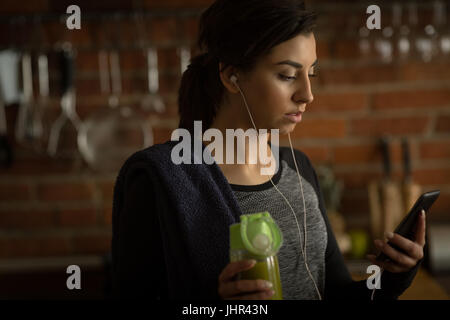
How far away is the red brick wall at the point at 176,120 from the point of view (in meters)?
1.50

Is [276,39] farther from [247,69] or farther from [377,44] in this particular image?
[377,44]

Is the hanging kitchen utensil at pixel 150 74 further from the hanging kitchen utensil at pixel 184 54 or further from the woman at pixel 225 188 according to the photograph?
the woman at pixel 225 188

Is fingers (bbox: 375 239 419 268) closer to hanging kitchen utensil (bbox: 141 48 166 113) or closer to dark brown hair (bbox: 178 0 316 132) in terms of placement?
dark brown hair (bbox: 178 0 316 132)

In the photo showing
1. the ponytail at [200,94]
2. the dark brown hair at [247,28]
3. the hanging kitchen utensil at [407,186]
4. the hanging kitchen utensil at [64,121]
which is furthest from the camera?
the hanging kitchen utensil at [64,121]

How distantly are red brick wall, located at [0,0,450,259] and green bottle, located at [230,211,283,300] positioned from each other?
100 cm

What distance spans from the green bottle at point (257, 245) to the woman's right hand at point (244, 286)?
13 millimetres

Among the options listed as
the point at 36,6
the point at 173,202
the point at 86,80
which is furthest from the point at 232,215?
the point at 36,6

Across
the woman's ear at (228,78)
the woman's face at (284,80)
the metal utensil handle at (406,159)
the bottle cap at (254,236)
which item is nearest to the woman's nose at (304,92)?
the woman's face at (284,80)

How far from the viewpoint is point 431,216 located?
1528 mm

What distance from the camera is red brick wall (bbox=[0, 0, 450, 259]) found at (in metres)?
1.50

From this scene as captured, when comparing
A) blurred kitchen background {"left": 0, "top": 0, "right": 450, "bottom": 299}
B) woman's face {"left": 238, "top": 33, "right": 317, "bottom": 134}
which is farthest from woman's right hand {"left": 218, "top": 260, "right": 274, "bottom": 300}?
blurred kitchen background {"left": 0, "top": 0, "right": 450, "bottom": 299}
